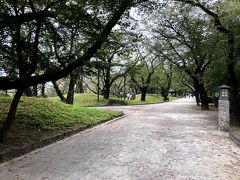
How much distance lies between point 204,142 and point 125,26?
14.0ft

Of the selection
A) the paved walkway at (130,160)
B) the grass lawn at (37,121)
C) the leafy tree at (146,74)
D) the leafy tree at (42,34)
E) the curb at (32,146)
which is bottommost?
the paved walkway at (130,160)

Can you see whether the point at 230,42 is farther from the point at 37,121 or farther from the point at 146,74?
the point at 146,74

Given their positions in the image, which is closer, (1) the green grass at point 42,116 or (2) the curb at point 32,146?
(2) the curb at point 32,146

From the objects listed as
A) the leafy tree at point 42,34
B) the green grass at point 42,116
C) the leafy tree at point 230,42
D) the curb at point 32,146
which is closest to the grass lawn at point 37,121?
the green grass at point 42,116

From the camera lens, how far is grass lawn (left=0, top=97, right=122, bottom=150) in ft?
32.2

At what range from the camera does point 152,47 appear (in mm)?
31484

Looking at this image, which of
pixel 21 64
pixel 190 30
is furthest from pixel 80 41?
pixel 190 30

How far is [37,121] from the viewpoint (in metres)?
12.0

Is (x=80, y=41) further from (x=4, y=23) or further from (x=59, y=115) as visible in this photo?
(x=59, y=115)

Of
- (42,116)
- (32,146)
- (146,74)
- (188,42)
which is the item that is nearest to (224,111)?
(42,116)

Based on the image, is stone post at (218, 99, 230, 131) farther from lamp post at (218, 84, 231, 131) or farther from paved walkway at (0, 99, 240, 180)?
paved walkway at (0, 99, 240, 180)

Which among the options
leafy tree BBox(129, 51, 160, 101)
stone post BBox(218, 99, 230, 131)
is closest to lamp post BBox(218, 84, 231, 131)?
stone post BBox(218, 99, 230, 131)

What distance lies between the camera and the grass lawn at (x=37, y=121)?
9.82 meters

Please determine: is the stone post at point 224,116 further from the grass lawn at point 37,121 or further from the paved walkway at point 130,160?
the grass lawn at point 37,121
